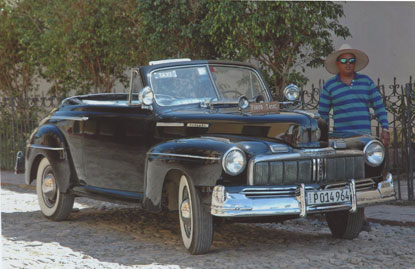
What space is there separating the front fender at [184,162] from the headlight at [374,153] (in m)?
1.39

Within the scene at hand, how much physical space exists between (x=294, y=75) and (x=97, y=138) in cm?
492

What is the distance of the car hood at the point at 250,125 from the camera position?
6.04 metres

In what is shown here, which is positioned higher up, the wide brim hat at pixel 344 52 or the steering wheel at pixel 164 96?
the wide brim hat at pixel 344 52

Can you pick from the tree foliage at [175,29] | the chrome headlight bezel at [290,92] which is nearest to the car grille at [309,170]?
the chrome headlight bezel at [290,92]

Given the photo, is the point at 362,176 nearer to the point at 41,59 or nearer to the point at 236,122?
the point at 236,122

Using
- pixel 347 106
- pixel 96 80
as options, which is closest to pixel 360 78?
pixel 347 106

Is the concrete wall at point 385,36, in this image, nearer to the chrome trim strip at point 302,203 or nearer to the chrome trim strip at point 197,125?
the chrome trim strip at point 197,125

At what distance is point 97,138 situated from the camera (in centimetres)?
761

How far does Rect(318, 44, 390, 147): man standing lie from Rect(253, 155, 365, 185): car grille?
1.32 meters

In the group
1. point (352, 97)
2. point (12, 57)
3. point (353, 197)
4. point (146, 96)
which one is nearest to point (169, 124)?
point (146, 96)

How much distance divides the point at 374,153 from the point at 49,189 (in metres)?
3.95

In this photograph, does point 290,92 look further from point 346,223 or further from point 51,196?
point 51,196

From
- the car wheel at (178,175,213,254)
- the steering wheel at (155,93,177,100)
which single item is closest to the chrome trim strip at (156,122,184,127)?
the steering wheel at (155,93,177,100)

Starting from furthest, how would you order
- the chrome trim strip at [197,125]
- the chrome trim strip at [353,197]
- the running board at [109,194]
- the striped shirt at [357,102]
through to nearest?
the striped shirt at [357,102], the running board at [109,194], the chrome trim strip at [197,125], the chrome trim strip at [353,197]
